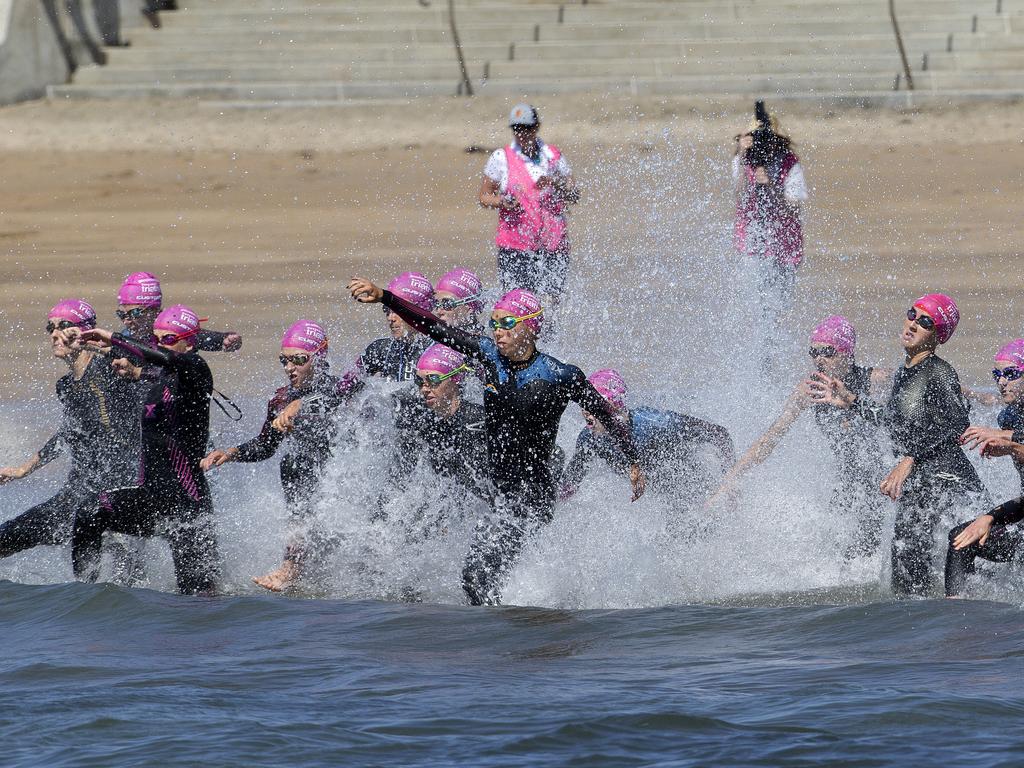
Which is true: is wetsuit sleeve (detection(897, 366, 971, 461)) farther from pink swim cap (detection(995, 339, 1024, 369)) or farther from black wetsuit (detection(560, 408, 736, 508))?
black wetsuit (detection(560, 408, 736, 508))

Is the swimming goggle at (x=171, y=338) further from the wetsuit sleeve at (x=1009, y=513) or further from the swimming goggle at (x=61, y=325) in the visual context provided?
the wetsuit sleeve at (x=1009, y=513)

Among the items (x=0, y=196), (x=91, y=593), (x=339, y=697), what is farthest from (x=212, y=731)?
(x=0, y=196)

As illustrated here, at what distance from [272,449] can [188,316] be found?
84cm

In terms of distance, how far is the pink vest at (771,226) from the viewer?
500 inches

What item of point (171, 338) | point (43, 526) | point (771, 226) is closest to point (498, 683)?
point (171, 338)


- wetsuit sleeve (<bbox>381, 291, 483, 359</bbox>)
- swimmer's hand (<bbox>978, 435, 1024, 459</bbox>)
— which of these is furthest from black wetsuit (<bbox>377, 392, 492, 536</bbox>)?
swimmer's hand (<bbox>978, 435, 1024, 459</bbox>)

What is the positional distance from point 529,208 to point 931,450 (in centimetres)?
501

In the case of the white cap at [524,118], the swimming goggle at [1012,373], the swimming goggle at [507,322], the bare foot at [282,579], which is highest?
the white cap at [524,118]

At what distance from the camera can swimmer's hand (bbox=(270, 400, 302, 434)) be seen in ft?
30.0

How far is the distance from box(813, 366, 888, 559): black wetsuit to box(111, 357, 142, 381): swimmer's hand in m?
3.58

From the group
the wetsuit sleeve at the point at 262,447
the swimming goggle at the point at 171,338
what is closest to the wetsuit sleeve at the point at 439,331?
the wetsuit sleeve at the point at 262,447

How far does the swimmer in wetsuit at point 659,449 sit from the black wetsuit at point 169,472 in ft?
6.29

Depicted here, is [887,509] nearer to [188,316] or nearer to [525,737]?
[525,737]

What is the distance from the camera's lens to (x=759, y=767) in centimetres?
716
